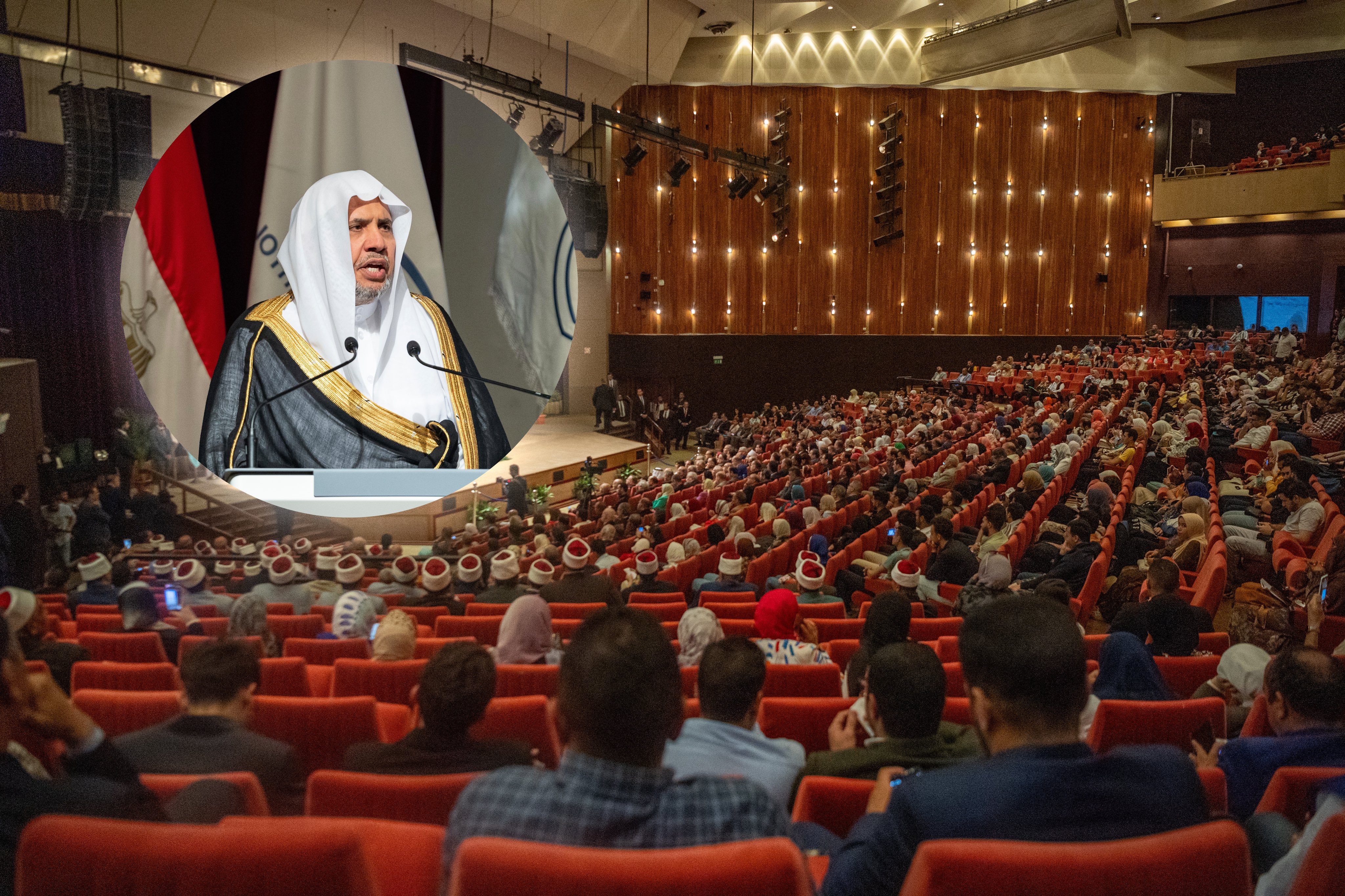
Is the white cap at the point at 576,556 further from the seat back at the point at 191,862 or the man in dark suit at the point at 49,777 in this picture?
the seat back at the point at 191,862

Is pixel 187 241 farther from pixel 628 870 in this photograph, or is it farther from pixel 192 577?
pixel 628 870

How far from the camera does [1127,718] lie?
2443 millimetres

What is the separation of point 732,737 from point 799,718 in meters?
0.66

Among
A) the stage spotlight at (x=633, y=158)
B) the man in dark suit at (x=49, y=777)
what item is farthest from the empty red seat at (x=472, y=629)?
the stage spotlight at (x=633, y=158)

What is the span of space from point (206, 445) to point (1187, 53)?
2312cm

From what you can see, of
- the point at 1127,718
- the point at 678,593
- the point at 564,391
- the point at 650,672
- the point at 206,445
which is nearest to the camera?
the point at 650,672

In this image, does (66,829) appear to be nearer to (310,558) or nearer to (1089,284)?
(310,558)

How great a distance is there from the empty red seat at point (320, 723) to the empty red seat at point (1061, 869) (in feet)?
5.73

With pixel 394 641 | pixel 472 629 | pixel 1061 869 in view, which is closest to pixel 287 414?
pixel 472 629

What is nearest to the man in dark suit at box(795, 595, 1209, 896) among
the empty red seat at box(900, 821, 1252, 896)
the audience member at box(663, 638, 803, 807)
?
the empty red seat at box(900, 821, 1252, 896)

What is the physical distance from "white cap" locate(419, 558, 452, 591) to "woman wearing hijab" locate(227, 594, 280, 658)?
1.25 meters

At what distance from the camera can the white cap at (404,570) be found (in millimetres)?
5434

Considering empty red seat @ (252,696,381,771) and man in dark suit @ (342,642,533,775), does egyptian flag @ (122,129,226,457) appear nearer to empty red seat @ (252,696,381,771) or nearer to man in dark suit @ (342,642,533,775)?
empty red seat @ (252,696,381,771)

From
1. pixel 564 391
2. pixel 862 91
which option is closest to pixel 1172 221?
pixel 862 91
